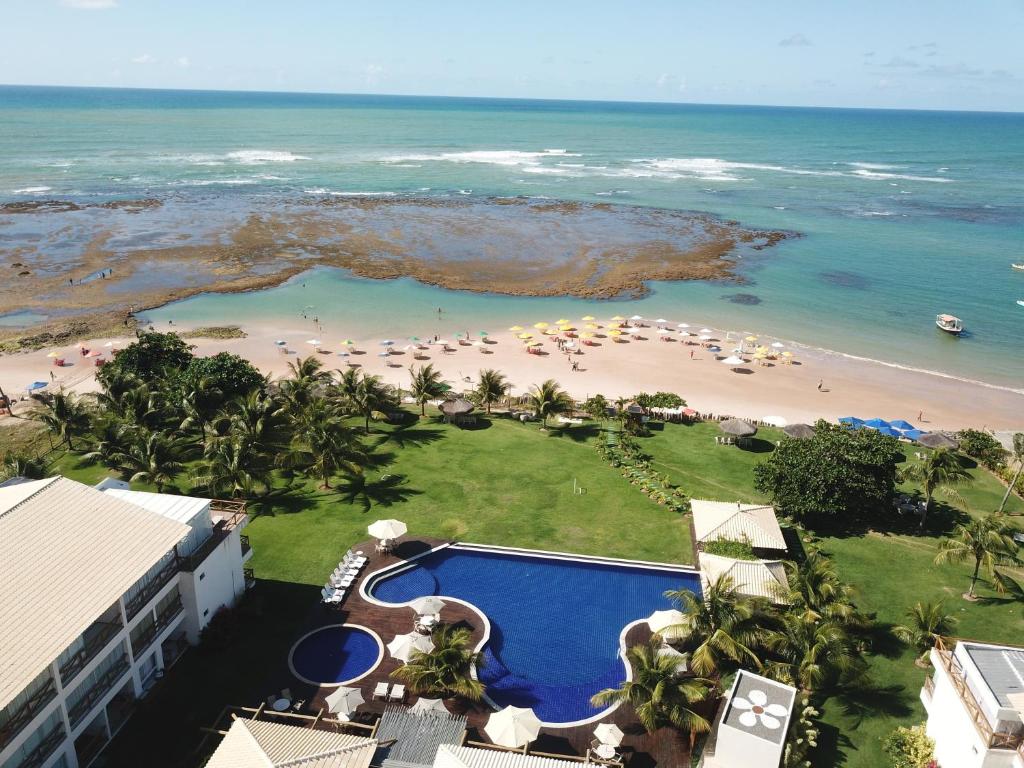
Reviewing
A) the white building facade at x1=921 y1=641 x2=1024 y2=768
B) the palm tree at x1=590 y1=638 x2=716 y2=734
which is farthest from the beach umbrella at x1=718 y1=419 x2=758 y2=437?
the palm tree at x1=590 y1=638 x2=716 y2=734

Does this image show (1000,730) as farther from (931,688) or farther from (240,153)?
(240,153)

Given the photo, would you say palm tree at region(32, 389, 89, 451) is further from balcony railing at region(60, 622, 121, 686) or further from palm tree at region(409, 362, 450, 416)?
balcony railing at region(60, 622, 121, 686)

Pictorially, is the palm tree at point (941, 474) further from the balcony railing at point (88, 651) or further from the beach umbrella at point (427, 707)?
the balcony railing at point (88, 651)

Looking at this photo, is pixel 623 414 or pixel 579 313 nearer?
pixel 623 414

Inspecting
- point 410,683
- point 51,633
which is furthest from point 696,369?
point 51,633

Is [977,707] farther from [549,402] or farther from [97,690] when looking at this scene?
[549,402]

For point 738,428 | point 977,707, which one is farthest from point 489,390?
point 977,707

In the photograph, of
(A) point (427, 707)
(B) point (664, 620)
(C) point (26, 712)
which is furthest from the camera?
(B) point (664, 620)
